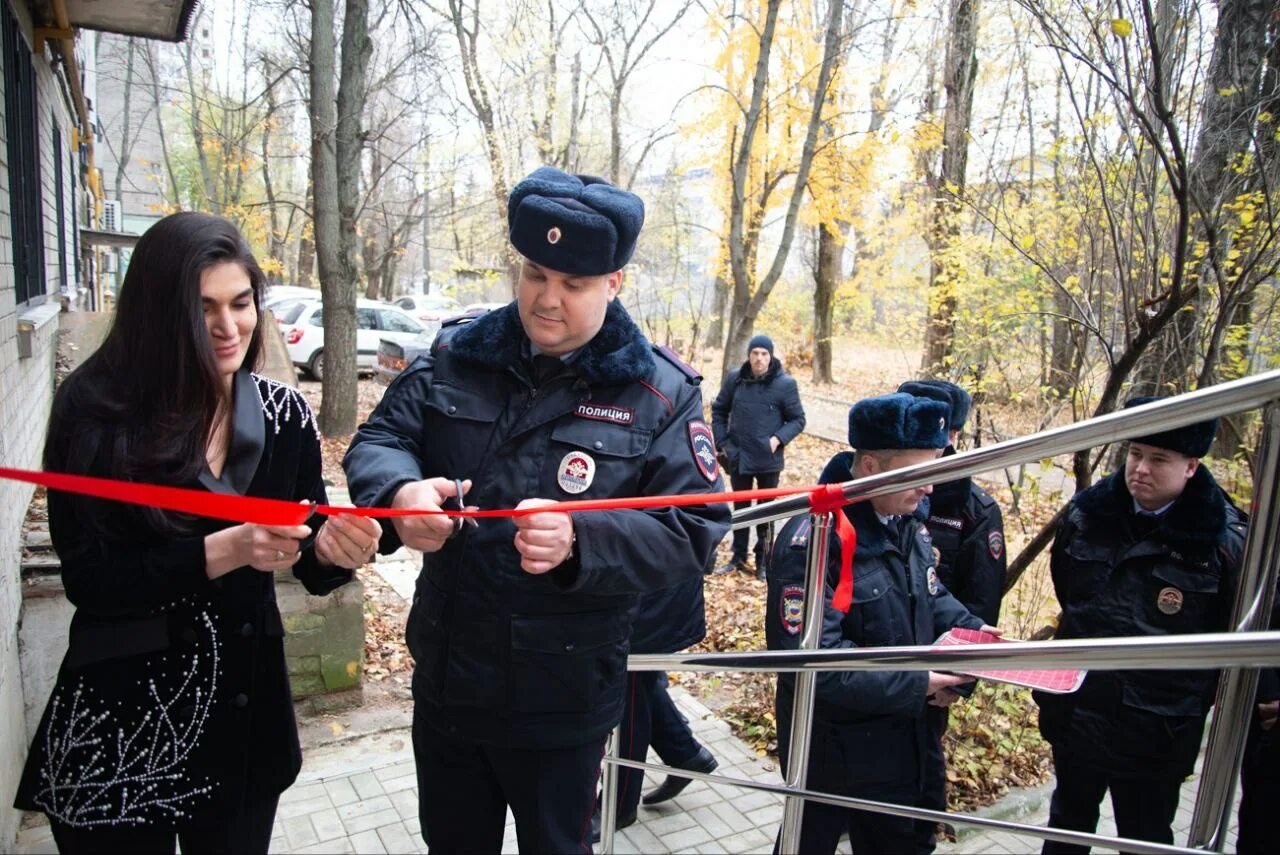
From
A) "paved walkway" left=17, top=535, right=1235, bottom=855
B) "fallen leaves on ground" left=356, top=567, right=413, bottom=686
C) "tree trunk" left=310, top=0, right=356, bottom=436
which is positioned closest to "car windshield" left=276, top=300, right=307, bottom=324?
"tree trunk" left=310, top=0, right=356, bottom=436

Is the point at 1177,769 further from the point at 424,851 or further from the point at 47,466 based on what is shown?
the point at 47,466

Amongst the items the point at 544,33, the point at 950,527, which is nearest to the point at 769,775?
the point at 950,527

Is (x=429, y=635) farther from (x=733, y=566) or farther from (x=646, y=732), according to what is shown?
(x=733, y=566)

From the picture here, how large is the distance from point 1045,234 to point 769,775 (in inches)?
140

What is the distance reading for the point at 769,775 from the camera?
4.15 meters

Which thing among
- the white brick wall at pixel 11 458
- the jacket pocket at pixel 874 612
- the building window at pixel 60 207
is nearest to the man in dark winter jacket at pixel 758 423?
the jacket pocket at pixel 874 612

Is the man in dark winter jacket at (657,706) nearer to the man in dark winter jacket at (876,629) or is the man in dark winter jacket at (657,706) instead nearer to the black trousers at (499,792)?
the man in dark winter jacket at (876,629)

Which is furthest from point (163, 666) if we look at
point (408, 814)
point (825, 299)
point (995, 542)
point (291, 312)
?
point (825, 299)

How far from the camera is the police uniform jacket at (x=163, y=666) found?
169cm

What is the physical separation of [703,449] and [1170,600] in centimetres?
176

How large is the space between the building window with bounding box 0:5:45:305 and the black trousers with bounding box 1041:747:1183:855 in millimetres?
4839

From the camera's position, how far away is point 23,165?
202 inches

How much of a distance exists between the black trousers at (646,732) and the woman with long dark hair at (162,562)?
5.22 ft

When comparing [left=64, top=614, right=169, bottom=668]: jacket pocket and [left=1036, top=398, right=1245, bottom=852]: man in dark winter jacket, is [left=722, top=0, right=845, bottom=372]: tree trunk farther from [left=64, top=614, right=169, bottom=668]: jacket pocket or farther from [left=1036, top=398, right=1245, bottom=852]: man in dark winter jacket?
[left=64, top=614, right=169, bottom=668]: jacket pocket
